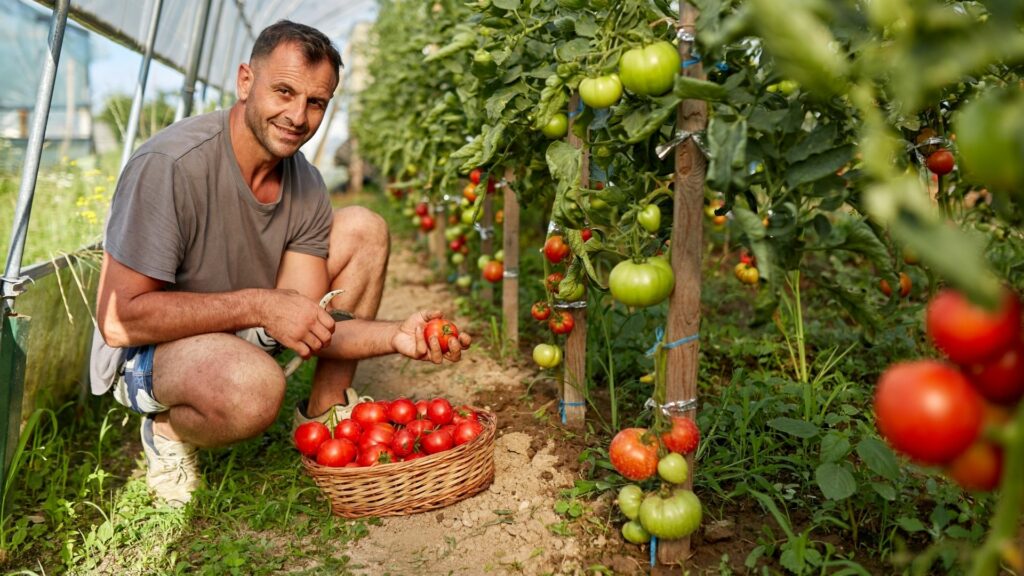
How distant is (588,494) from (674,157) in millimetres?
912

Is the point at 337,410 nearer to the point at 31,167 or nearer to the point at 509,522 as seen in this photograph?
the point at 509,522

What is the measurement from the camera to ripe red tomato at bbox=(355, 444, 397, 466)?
7.00 ft

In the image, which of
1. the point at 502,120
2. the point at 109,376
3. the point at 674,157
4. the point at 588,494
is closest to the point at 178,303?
the point at 109,376

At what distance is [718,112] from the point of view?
1.52 m

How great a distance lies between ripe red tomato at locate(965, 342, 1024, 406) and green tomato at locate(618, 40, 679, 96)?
0.81 m

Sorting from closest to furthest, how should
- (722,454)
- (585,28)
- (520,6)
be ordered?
(585,28) < (722,454) < (520,6)

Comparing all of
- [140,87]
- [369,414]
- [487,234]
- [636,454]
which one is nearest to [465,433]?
[369,414]

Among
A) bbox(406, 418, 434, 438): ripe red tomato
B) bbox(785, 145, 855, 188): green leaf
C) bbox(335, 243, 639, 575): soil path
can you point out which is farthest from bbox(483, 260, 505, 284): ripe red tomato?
bbox(785, 145, 855, 188): green leaf

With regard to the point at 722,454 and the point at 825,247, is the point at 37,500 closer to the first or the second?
the point at 722,454

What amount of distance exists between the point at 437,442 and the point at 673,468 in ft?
2.54

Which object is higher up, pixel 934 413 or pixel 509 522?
pixel 934 413

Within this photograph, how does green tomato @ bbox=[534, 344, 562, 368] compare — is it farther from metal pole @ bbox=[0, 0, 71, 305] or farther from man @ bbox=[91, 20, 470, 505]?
metal pole @ bbox=[0, 0, 71, 305]

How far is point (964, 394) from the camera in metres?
0.88

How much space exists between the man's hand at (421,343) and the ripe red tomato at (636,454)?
0.71m
